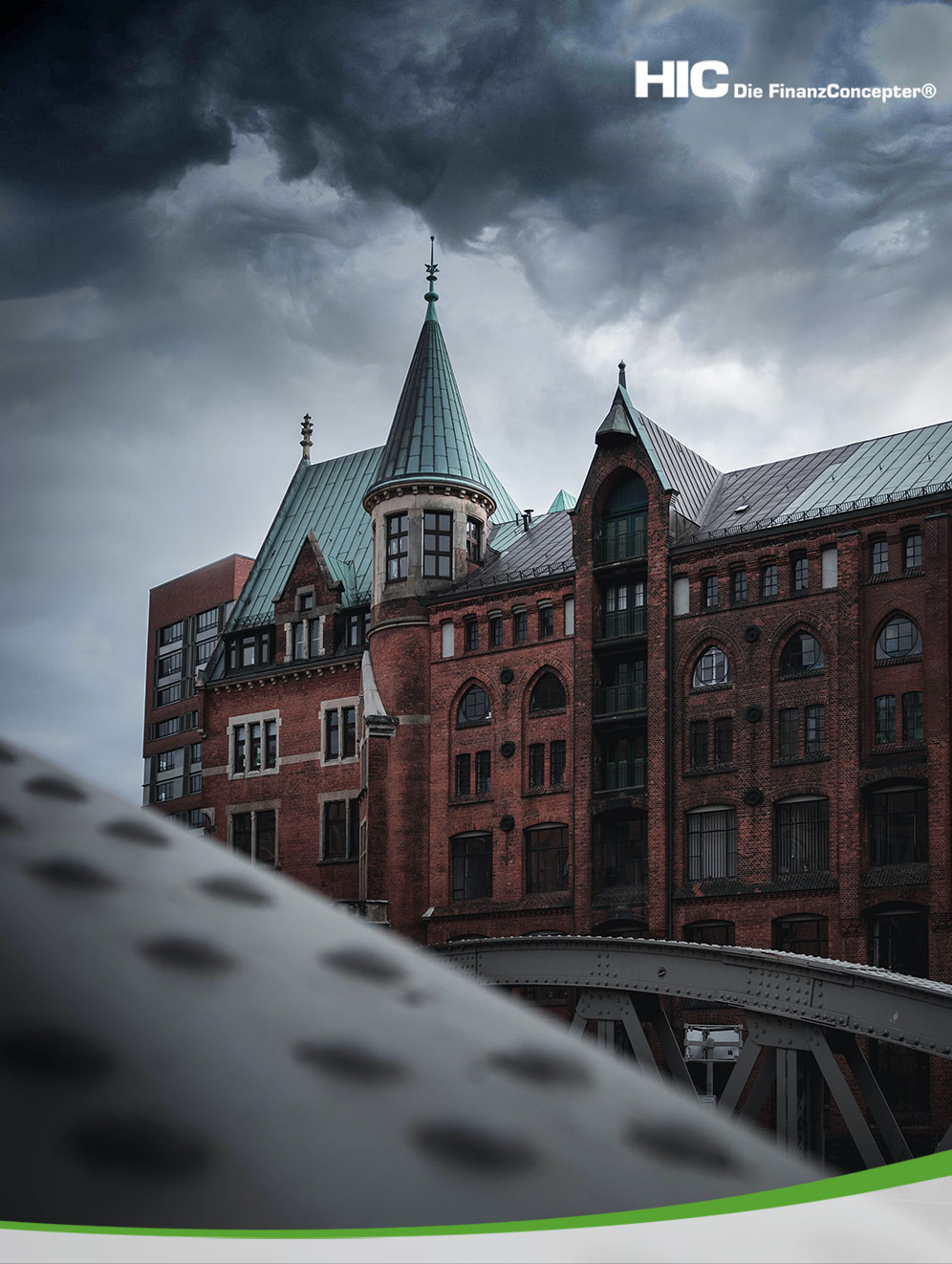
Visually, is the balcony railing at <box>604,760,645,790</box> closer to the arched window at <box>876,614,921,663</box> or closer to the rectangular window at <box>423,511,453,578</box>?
the arched window at <box>876,614,921,663</box>

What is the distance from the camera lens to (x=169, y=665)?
274 feet

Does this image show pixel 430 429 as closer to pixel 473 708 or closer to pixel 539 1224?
pixel 473 708

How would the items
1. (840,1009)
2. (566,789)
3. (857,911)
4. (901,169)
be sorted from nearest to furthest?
1. (901,169)
2. (840,1009)
3. (857,911)
4. (566,789)

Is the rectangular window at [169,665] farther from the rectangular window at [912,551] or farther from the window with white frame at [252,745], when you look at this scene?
the rectangular window at [912,551]

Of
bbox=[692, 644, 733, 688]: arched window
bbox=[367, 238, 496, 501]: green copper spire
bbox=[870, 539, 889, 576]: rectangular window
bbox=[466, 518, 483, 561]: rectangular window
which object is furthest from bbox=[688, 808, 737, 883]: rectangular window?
bbox=[367, 238, 496, 501]: green copper spire

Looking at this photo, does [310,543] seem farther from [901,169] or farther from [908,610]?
[901,169]

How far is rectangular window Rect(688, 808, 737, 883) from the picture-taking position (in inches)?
1431

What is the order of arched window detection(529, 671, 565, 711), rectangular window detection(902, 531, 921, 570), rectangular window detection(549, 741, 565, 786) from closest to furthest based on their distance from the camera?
rectangular window detection(902, 531, 921, 570)
rectangular window detection(549, 741, 565, 786)
arched window detection(529, 671, 565, 711)

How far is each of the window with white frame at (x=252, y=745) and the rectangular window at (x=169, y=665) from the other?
34235 millimetres

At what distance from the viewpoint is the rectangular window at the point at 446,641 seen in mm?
43094

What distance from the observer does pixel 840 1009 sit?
16.6 metres

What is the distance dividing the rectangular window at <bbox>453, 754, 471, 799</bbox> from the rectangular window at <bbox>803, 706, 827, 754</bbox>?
10.6m

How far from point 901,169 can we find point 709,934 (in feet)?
81.3

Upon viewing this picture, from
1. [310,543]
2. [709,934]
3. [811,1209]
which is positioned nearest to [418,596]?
[310,543]
